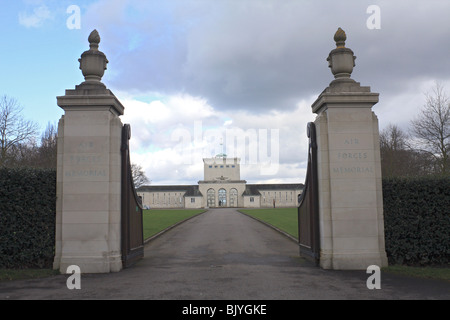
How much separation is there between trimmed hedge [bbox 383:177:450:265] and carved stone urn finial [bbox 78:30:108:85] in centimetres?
819

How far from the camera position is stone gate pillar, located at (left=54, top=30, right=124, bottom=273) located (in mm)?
8992

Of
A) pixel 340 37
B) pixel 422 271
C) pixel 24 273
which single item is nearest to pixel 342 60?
pixel 340 37

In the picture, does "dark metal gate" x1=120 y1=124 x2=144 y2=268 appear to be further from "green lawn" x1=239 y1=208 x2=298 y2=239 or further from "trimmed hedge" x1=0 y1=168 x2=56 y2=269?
"green lawn" x1=239 y1=208 x2=298 y2=239

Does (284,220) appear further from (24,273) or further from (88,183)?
(24,273)

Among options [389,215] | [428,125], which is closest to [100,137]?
[389,215]

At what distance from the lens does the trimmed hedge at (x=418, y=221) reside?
9078 millimetres

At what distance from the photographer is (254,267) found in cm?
938

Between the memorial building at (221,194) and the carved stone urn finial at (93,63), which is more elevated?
the carved stone urn finial at (93,63)

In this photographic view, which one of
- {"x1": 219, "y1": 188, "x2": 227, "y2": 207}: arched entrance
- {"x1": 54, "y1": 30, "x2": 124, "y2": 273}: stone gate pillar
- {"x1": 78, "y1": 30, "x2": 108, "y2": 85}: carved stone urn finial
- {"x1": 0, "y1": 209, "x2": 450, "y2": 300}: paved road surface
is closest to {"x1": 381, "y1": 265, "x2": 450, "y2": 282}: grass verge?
{"x1": 0, "y1": 209, "x2": 450, "y2": 300}: paved road surface

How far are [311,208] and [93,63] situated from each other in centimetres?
701

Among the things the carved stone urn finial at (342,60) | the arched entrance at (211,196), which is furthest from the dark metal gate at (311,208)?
the arched entrance at (211,196)

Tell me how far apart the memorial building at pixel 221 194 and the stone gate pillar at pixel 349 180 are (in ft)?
294

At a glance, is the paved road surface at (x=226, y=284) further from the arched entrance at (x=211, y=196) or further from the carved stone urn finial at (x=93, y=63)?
the arched entrance at (x=211, y=196)

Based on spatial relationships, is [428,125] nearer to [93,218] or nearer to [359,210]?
[359,210]
